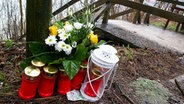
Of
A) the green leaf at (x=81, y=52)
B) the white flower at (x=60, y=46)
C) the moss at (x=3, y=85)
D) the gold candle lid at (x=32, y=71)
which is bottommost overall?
the moss at (x=3, y=85)

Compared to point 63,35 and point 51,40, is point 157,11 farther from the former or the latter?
point 51,40

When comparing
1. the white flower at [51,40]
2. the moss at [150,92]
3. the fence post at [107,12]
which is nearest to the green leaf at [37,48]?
the white flower at [51,40]

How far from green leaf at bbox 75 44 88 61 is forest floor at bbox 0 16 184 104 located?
421 mm

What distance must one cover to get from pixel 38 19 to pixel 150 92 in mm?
1473

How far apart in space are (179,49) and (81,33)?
270cm

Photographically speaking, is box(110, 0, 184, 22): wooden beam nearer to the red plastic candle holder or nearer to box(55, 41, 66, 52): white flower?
the red plastic candle holder

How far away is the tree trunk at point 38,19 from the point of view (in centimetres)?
217

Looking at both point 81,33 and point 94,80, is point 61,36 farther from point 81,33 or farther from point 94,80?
point 94,80

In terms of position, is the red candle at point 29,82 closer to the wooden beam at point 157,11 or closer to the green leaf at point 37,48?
the green leaf at point 37,48

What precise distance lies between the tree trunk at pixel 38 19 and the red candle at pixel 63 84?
441 mm

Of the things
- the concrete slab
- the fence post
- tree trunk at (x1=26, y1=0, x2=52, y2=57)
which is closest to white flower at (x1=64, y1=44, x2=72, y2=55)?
tree trunk at (x1=26, y1=0, x2=52, y2=57)

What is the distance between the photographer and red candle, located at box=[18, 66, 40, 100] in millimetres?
2029

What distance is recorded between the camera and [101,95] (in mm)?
2285

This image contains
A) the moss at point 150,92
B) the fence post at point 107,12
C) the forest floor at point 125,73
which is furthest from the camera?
the fence post at point 107,12
